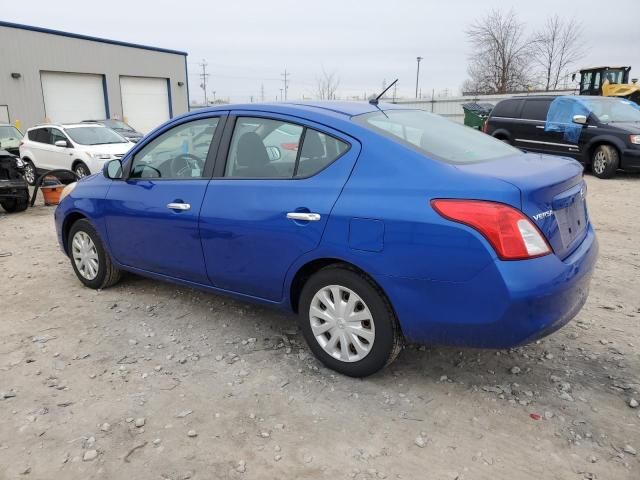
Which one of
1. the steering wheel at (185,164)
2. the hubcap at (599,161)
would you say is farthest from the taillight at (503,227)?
the hubcap at (599,161)

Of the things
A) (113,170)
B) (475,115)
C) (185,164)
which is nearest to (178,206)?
(185,164)

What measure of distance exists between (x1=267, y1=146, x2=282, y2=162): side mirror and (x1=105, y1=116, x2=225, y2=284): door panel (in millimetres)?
469

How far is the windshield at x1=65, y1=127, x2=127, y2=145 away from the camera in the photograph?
41.0ft

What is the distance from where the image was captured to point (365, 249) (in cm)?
280

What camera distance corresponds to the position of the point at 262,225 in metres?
3.24

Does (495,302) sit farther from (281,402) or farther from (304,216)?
(281,402)

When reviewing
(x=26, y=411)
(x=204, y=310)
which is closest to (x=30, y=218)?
(x=204, y=310)

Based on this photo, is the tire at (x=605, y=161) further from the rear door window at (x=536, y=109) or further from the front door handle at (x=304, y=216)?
the front door handle at (x=304, y=216)

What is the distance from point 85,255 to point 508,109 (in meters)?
11.3

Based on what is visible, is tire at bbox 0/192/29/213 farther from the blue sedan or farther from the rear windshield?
the rear windshield

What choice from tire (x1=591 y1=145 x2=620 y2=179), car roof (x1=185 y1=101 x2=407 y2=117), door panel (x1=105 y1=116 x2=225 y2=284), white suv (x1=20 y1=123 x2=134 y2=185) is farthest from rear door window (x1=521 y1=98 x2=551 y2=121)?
door panel (x1=105 y1=116 x2=225 y2=284)

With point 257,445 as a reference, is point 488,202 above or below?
above

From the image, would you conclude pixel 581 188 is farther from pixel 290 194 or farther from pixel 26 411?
pixel 26 411

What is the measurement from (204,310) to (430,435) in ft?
7.46
